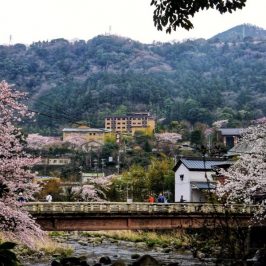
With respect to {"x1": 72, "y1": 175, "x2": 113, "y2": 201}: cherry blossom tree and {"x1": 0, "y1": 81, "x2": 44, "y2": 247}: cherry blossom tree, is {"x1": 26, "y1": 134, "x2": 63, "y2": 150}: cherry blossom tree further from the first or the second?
{"x1": 0, "y1": 81, "x2": 44, "y2": 247}: cherry blossom tree

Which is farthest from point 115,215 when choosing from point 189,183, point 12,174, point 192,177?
point 192,177

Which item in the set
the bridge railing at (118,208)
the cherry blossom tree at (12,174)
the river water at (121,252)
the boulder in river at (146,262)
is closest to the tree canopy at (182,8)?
the cherry blossom tree at (12,174)

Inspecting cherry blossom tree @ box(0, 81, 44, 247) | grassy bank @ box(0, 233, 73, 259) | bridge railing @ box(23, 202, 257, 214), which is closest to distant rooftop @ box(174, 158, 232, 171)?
→ bridge railing @ box(23, 202, 257, 214)

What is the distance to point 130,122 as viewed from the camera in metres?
142

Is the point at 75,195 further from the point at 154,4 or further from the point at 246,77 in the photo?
the point at 246,77

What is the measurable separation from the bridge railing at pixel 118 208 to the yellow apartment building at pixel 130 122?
100815 millimetres

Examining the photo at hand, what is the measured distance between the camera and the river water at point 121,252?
99.1 feet

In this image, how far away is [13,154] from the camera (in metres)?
20.0

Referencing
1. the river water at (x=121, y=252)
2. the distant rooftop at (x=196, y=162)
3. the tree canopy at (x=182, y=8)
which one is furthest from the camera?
the distant rooftop at (x=196, y=162)

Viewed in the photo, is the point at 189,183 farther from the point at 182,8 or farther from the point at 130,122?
the point at 130,122

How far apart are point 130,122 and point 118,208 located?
4253 inches

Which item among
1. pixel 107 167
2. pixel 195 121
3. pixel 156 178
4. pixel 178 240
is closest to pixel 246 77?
pixel 195 121

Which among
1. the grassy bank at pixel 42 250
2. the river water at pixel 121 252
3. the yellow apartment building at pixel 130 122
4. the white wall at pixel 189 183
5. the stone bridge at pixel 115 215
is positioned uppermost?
the yellow apartment building at pixel 130 122

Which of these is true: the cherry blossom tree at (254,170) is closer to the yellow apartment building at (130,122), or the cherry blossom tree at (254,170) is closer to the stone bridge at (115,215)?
the stone bridge at (115,215)
